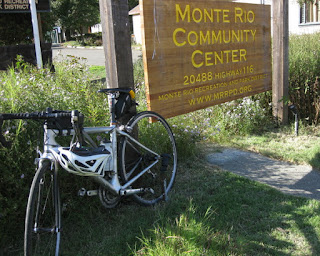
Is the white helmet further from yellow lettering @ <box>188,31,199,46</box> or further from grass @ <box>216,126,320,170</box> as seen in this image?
grass @ <box>216,126,320,170</box>

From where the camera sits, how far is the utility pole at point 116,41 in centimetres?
341

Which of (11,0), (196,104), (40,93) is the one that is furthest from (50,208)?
(11,0)

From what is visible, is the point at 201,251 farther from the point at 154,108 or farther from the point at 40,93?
the point at 40,93

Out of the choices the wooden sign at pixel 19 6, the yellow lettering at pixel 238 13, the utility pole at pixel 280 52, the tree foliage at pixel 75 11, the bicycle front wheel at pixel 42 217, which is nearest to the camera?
the bicycle front wheel at pixel 42 217

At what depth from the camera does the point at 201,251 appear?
98.7 inches

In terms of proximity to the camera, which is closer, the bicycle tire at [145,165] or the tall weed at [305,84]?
the bicycle tire at [145,165]

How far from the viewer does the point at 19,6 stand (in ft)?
37.2

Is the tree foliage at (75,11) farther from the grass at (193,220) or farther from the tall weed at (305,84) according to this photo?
the grass at (193,220)

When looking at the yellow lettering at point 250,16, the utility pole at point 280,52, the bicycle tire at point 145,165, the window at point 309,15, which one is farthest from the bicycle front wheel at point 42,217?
the window at point 309,15

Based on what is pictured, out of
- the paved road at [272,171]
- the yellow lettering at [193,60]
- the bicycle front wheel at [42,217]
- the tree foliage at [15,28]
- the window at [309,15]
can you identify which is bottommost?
the paved road at [272,171]

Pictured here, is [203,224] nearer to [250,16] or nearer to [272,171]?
[272,171]

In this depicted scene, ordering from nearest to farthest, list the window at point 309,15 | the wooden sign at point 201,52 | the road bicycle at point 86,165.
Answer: the road bicycle at point 86,165
the wooden sign at point 201,52
the window at point 309,15

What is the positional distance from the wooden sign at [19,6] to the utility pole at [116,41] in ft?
29.0

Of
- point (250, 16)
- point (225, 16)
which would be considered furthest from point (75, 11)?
point (225, 16)
